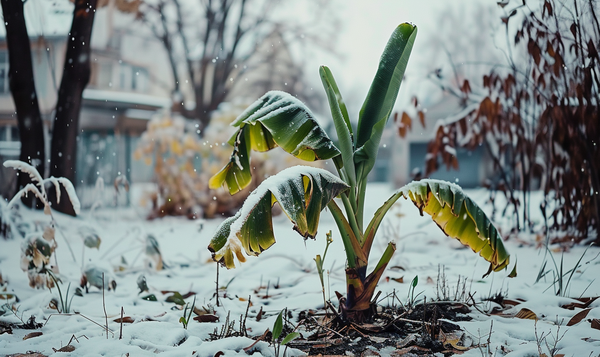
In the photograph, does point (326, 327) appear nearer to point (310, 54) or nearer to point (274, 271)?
point (274, 271)

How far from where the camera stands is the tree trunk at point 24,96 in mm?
3176

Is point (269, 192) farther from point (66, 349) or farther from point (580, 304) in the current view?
point (580, 304)

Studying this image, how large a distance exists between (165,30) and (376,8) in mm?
6962

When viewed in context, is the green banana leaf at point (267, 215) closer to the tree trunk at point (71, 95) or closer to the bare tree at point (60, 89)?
the bare tree at point (60, 89)

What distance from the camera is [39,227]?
3.34 metres

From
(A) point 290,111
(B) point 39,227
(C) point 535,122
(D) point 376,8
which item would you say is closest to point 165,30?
(D) point 376,8

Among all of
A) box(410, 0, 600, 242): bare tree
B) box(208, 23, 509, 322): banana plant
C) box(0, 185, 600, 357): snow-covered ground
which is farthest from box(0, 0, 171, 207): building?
box(410, 0, 600, 242): bare tree

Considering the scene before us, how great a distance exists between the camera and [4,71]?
5020mm

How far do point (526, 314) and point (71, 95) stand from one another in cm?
364

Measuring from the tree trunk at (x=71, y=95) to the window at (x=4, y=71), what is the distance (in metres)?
0.44

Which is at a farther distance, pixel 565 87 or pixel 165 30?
pixel 165 30

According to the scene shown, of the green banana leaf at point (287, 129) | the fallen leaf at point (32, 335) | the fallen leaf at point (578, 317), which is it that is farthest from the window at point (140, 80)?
the fallen leaf at point (578, 317)

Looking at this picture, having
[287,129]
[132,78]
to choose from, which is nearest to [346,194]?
[287,129]

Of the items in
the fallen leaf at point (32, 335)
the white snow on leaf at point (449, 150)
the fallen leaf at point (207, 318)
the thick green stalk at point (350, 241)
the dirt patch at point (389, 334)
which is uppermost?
the white snow on leaf at point (449, 150)
